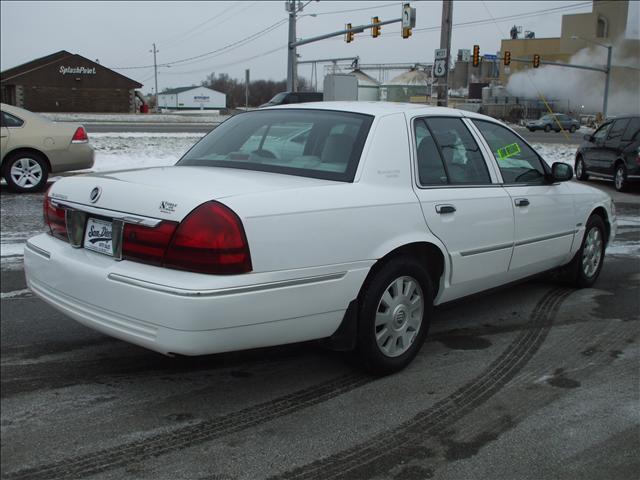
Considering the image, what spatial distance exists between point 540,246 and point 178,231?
299cm

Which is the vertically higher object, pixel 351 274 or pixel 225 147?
pixel 225 147

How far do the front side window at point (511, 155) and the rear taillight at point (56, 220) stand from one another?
2825mm

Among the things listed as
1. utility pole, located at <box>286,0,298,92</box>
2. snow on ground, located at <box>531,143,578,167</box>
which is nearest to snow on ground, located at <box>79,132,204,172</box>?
snow on ground, located at <box>531,143,578,167</box>

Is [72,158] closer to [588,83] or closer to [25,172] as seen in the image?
[25,172]

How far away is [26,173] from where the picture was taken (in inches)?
426

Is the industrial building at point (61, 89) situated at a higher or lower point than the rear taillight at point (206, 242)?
higher

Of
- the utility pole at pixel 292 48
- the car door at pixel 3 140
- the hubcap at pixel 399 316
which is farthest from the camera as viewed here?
the utility pole at pixel 292 48

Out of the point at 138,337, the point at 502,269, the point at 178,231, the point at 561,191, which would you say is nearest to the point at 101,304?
the point at 138,337

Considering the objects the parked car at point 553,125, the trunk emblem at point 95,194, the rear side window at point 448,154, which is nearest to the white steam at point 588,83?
the parked car at point 553,125

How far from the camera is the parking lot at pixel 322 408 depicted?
2.97 meters

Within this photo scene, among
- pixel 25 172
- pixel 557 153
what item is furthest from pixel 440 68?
pixel 25 172

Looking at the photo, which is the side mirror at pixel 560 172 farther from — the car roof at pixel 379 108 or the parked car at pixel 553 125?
the parked car at pixel 553 125

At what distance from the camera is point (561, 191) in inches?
211

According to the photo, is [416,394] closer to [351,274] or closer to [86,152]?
[351,274]
